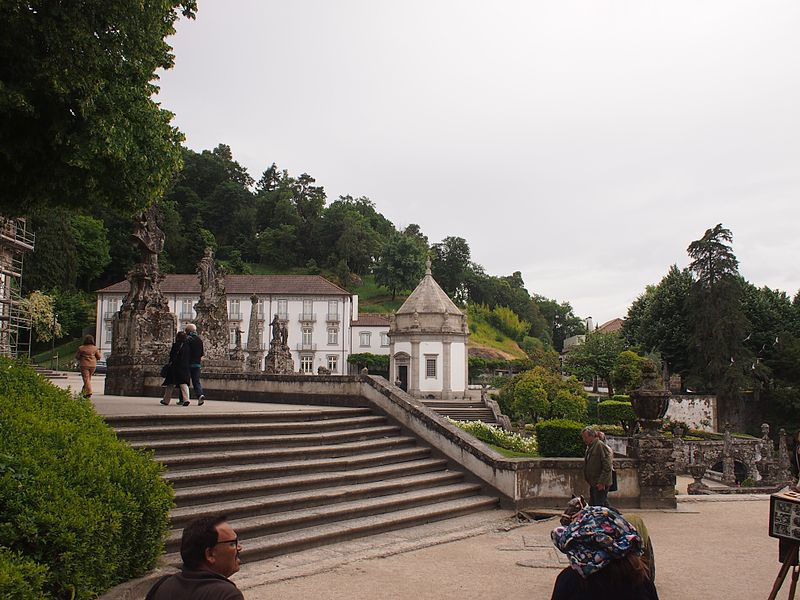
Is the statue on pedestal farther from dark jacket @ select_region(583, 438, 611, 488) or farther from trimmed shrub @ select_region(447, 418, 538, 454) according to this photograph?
dark jacket @ select_region(583, 438, 611, 488)

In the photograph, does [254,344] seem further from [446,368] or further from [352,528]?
[446,368]

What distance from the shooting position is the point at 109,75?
30.8ft

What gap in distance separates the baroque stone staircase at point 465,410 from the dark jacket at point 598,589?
3403 centimetres

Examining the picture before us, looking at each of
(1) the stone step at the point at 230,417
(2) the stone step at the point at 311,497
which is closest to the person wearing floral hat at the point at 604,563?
(2) the stone step at the point at 311,497

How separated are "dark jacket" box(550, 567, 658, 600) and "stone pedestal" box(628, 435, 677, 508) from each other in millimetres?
8683

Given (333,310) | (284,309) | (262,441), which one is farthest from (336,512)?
(284,309)

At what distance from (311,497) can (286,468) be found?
30.8 inches

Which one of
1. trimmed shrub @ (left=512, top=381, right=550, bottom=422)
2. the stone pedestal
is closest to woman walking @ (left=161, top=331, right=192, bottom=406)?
the stone pedestal

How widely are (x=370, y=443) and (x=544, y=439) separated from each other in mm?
3187

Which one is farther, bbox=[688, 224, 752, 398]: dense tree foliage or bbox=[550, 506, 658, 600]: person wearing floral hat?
bbox=[688, 224, 752, 398]: dense tree foliage

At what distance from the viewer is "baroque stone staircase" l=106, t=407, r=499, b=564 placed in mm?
7492

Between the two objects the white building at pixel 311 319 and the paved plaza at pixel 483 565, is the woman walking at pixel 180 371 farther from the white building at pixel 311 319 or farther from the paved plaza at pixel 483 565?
the white building at pixel 311 319

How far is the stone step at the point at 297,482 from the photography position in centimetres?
755

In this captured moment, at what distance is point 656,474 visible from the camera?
10.7 m
